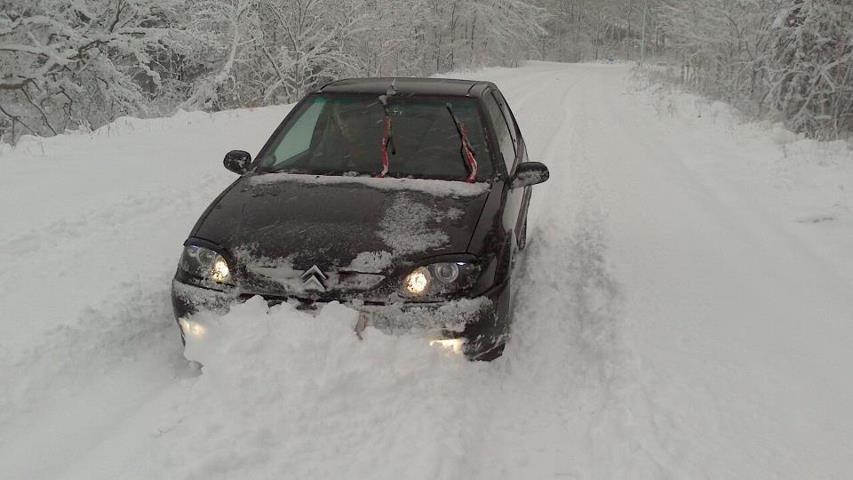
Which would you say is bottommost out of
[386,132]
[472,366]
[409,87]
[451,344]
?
[472,366]

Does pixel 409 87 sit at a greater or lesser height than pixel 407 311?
greater

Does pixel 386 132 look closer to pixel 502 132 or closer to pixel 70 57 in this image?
pixel 502 132

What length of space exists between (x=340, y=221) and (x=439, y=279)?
0.68m

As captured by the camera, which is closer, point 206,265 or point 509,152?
point 206,265

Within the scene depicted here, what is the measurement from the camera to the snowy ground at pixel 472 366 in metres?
2.68

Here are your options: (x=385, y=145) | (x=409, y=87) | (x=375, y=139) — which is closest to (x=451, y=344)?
(x=385, y=145)

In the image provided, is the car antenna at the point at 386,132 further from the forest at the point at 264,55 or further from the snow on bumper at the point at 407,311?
the forest at the point at 264,55

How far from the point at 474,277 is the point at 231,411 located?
1.33 meters

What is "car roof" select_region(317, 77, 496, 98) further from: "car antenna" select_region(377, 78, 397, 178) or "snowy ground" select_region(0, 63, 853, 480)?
"snowy ground" select_region(0, 63, 853, 480)

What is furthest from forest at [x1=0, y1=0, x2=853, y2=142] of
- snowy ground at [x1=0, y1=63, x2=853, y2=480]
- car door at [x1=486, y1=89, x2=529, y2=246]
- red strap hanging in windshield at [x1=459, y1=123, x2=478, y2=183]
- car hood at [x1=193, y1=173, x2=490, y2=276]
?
red strap hanging in windshield at [x1=459, y1=123, x2=478, y2=183]

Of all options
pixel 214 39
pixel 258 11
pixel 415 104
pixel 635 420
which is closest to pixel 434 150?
pixel 415 104

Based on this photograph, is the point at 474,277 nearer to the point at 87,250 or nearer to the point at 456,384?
the point at 456,384

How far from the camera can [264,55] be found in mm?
19219

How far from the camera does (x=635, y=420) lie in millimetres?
2965
